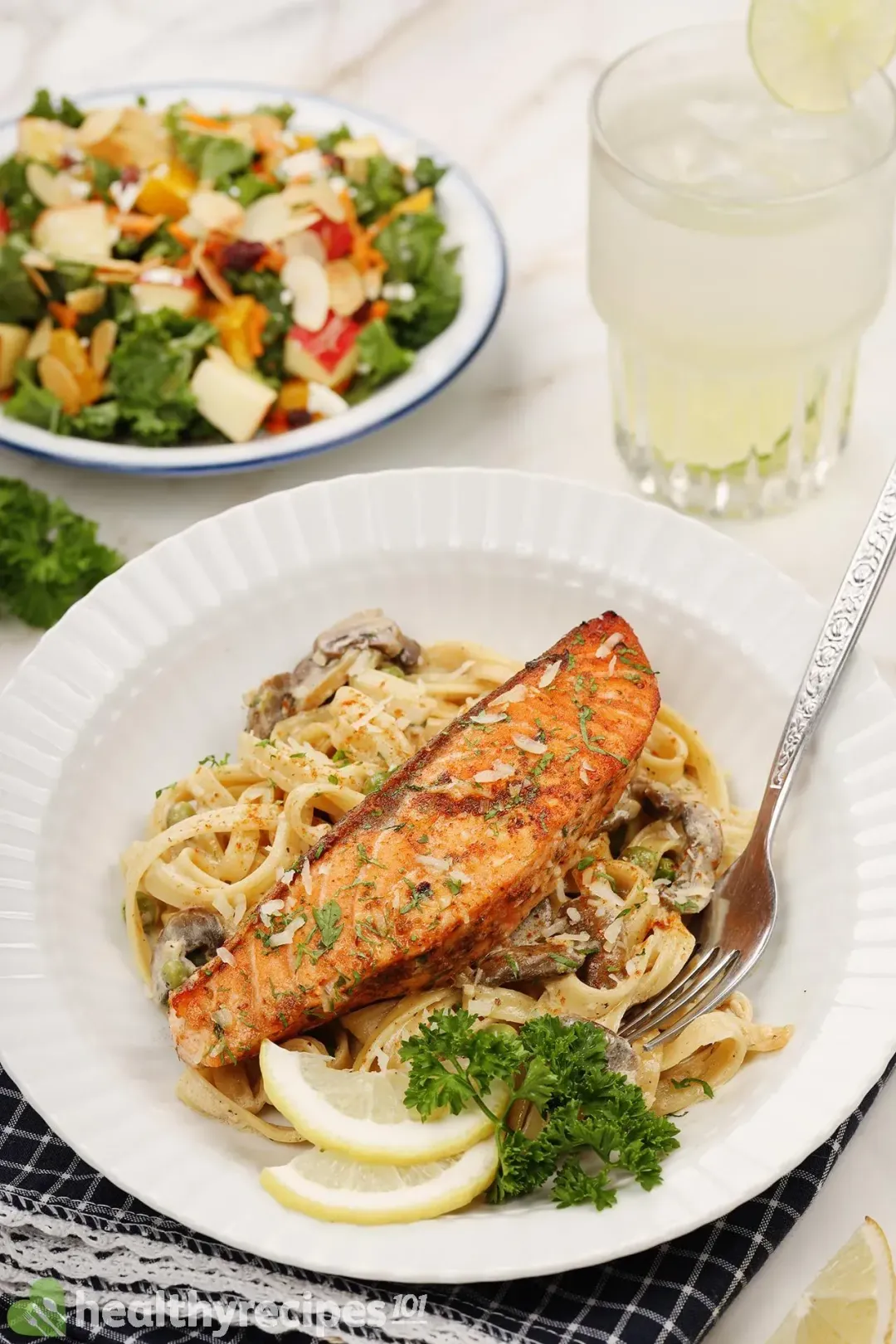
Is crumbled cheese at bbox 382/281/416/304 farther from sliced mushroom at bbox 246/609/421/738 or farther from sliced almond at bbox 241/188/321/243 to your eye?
sliced mushroom at bbox 246/609/421/738

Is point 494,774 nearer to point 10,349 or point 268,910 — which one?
point 268,910

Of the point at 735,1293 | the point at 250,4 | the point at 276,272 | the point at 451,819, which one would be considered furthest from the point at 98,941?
the point at 250,4

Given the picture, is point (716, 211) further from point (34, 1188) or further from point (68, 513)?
point (34, 1188)

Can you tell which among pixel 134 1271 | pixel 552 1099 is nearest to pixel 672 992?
pixel 552 1099

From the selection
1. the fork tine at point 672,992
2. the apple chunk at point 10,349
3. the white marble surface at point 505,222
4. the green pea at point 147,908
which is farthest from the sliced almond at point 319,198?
the fork tine at point 672,992

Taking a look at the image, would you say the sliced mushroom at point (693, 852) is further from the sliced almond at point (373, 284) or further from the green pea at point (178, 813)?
the sliced almond at point (373, 284)

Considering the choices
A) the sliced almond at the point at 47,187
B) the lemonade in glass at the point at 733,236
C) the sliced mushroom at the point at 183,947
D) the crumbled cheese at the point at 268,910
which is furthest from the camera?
the sliced almond at the point at 47,187

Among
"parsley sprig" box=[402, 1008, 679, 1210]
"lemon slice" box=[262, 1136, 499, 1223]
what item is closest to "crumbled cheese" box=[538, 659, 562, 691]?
"parsley sprig" box=[402, 1008, 679, 1210]
